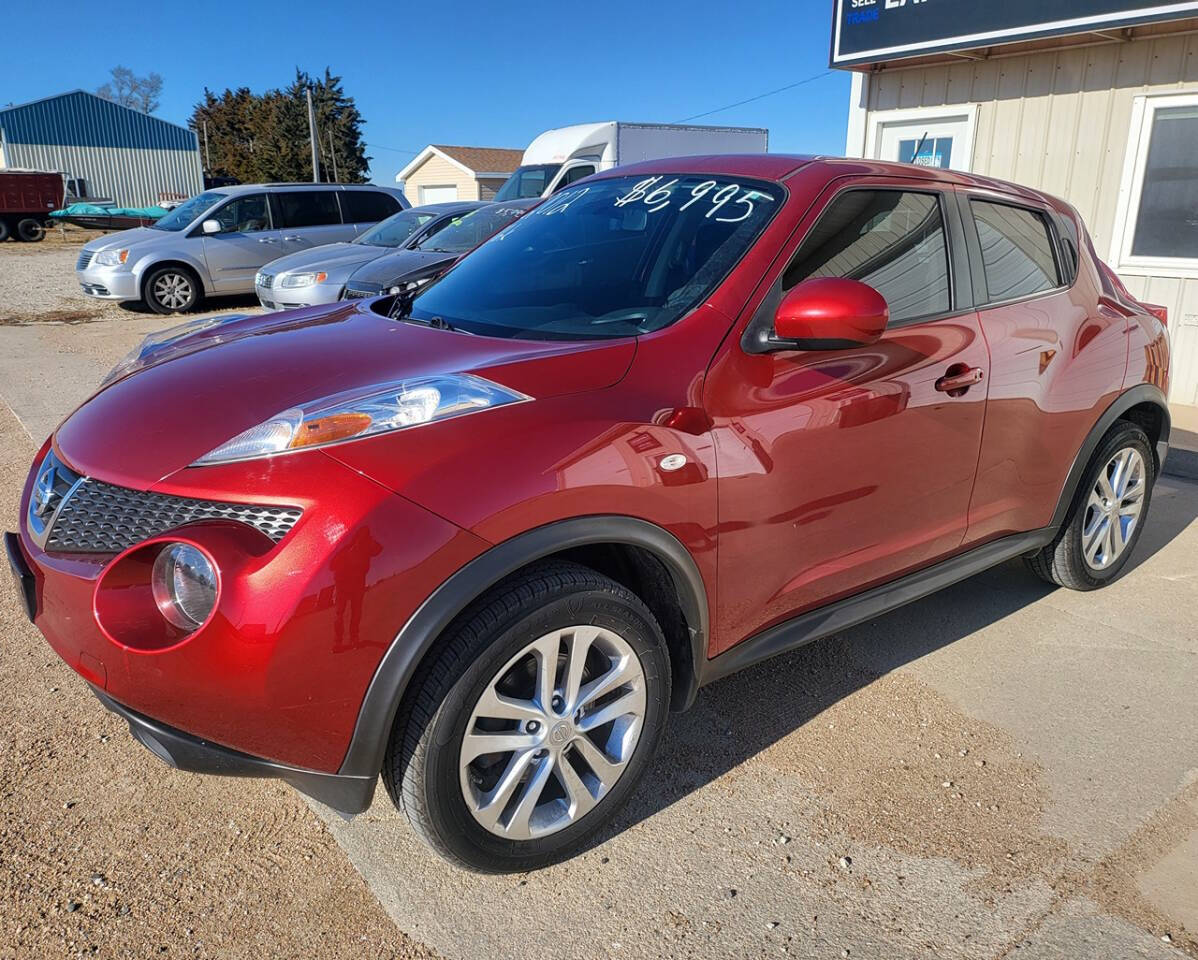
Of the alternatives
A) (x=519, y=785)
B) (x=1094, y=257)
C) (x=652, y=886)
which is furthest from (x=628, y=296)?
(x=1094, y=257)

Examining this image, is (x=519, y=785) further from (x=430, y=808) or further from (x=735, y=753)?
(x=735, y=753)

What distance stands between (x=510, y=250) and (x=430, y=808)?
197cm

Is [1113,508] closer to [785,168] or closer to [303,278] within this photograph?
[785,168]

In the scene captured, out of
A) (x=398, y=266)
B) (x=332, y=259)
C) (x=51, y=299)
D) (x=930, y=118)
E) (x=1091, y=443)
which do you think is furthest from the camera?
(x=51, y=299)

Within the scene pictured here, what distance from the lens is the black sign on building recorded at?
21.5 feet

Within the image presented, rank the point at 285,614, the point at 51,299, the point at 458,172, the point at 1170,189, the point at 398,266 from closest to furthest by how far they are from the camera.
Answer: the point at 285,614
the point at 1170,189
the point at 398,266
the point at 51,299
the point at 458,172

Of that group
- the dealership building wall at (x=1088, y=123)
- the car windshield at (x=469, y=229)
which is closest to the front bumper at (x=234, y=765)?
the dealership building wall at (x=1088, y=123)

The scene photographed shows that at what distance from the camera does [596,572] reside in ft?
7.69

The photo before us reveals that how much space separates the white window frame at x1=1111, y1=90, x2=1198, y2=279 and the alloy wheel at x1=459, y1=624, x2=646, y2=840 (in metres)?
6.82

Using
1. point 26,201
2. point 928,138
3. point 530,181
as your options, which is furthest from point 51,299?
point 26,201

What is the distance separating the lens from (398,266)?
9172 mm

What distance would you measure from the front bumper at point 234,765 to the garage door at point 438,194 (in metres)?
45.4

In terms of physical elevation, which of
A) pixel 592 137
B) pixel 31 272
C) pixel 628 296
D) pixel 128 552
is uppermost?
pixel 592 137

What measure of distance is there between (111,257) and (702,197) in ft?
41.6
